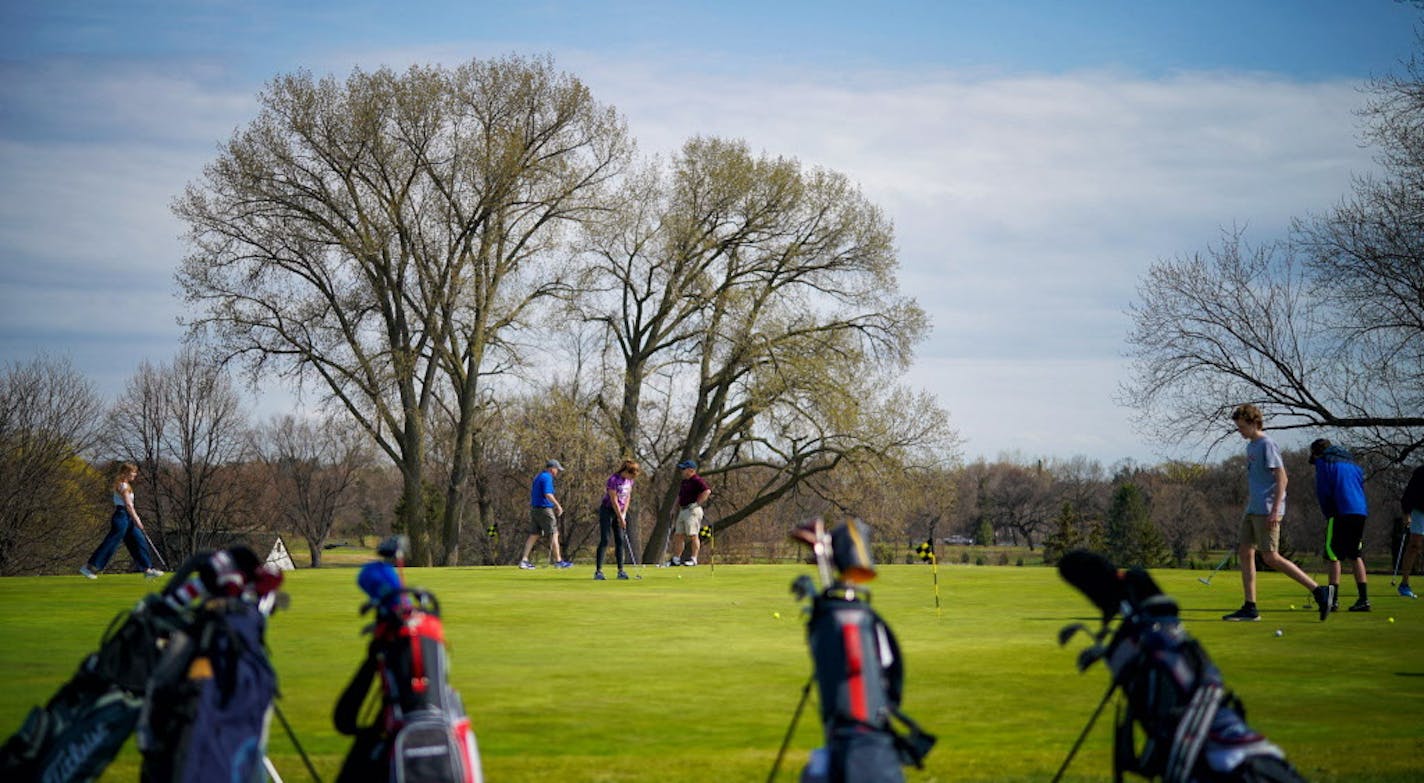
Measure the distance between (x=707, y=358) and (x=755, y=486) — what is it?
8300 millimetres

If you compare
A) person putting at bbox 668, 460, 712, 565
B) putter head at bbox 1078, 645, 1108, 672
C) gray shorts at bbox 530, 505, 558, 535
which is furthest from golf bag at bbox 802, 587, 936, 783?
person putting at bbox 668, 460, 712, 565

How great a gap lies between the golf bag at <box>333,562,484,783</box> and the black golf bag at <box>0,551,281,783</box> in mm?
552

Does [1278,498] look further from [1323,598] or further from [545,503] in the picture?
[545,503]

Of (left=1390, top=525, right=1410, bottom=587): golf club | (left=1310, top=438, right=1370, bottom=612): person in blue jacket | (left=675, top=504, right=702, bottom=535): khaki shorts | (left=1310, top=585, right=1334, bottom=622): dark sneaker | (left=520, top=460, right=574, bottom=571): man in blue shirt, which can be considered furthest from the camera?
(left=675, top=504, right=702, bottom=535): khaki shorts

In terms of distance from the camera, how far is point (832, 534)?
549cm

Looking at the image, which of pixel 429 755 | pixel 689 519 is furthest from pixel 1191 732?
pixel 689 519

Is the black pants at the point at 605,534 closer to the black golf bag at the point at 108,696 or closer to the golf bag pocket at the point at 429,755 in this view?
the black golf bag at the point at 108,696

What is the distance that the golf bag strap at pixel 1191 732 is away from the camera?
509 centimetres

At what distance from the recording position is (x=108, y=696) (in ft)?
18.5

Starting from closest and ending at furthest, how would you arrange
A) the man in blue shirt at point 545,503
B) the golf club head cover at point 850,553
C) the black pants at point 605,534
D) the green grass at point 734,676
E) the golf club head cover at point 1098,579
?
the golf club head cover at point 850,553 < the golf club head cover at point 1098,579 < the green grass at point 734,676 < the black pants at point 605,534 < the man in blue shirt at point 545,503

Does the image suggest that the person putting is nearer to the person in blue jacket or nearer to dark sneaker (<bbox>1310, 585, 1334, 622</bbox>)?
the person in blue jacket

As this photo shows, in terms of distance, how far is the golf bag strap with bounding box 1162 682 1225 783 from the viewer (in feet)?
16.7

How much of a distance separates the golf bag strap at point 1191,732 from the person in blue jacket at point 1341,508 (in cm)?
1351

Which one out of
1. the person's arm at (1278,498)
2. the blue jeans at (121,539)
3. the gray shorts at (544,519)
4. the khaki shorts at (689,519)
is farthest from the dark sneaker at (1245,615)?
the blue jeans at (121,539)
